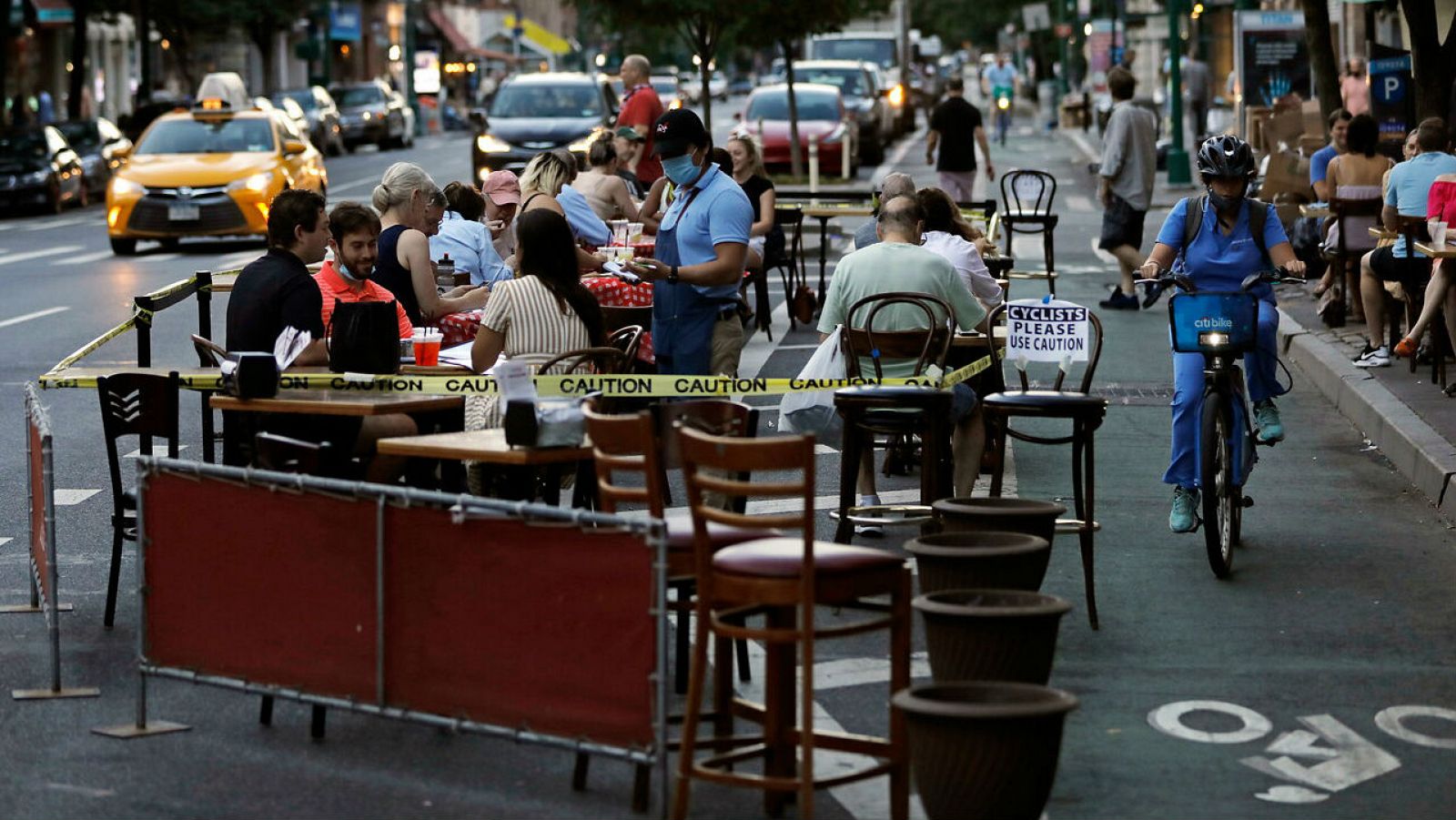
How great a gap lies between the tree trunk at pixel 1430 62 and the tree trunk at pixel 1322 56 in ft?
6.96

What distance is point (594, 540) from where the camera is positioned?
5988 mm

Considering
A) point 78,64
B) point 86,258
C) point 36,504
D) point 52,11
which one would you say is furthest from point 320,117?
point 36,504

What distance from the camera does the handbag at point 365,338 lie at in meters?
9.02

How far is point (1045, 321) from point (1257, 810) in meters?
3.49

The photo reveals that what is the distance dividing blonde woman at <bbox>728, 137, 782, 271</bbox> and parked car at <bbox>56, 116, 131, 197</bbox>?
82.8ft

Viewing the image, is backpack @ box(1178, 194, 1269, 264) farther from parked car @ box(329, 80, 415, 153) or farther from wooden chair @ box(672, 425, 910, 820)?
parked car @ box(329, 80, 415, 153)

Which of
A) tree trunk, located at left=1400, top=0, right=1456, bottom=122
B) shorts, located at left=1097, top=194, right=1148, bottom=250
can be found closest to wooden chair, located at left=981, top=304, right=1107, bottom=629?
tree trunk, located at left=1400, top=0, right=1456, bottom=122

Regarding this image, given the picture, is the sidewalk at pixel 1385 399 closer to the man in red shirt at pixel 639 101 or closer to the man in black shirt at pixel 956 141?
the man in black shirt at pixel 956 141

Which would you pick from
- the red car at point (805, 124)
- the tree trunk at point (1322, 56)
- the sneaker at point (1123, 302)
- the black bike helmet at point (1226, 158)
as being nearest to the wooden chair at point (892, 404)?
the black bike helmet at point (1226, 158)

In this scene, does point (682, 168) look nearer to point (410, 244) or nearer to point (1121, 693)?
point (410, 244)

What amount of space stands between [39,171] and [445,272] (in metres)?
26.3

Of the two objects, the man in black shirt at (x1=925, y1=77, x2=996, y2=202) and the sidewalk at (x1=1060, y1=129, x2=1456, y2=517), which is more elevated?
the man in black shirt at (x1=925, y1=77, x2=996, y2=202)

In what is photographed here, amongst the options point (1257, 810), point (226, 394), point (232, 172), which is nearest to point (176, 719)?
point (226, 394)

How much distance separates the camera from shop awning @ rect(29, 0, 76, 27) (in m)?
55.6
